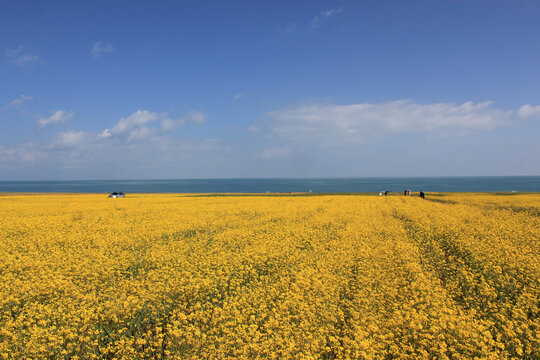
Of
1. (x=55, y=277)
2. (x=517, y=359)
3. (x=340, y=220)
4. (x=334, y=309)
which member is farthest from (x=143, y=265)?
(x=340, y=220)

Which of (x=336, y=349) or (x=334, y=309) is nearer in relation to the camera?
(x=336, y=349)

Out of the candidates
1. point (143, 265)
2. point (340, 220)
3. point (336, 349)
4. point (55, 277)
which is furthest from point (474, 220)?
point (55, 277)

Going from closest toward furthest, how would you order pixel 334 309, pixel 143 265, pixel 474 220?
pixel 334 309
pixel 143 265
pixel 474 220

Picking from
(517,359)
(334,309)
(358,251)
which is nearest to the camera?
(517,359)

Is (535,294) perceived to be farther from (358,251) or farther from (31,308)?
(31,308)

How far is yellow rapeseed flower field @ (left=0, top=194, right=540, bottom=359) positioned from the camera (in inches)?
196

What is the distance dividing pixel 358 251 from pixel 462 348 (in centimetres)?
602

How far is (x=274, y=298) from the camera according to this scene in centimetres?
702

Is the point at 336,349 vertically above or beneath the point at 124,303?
beneath

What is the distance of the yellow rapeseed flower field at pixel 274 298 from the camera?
4.97 meters

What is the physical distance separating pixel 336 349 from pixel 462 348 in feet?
6.67

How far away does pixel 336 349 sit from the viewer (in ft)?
16.8

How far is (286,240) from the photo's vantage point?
1249 cm

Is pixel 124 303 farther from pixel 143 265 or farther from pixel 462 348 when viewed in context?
pixel 462 348
